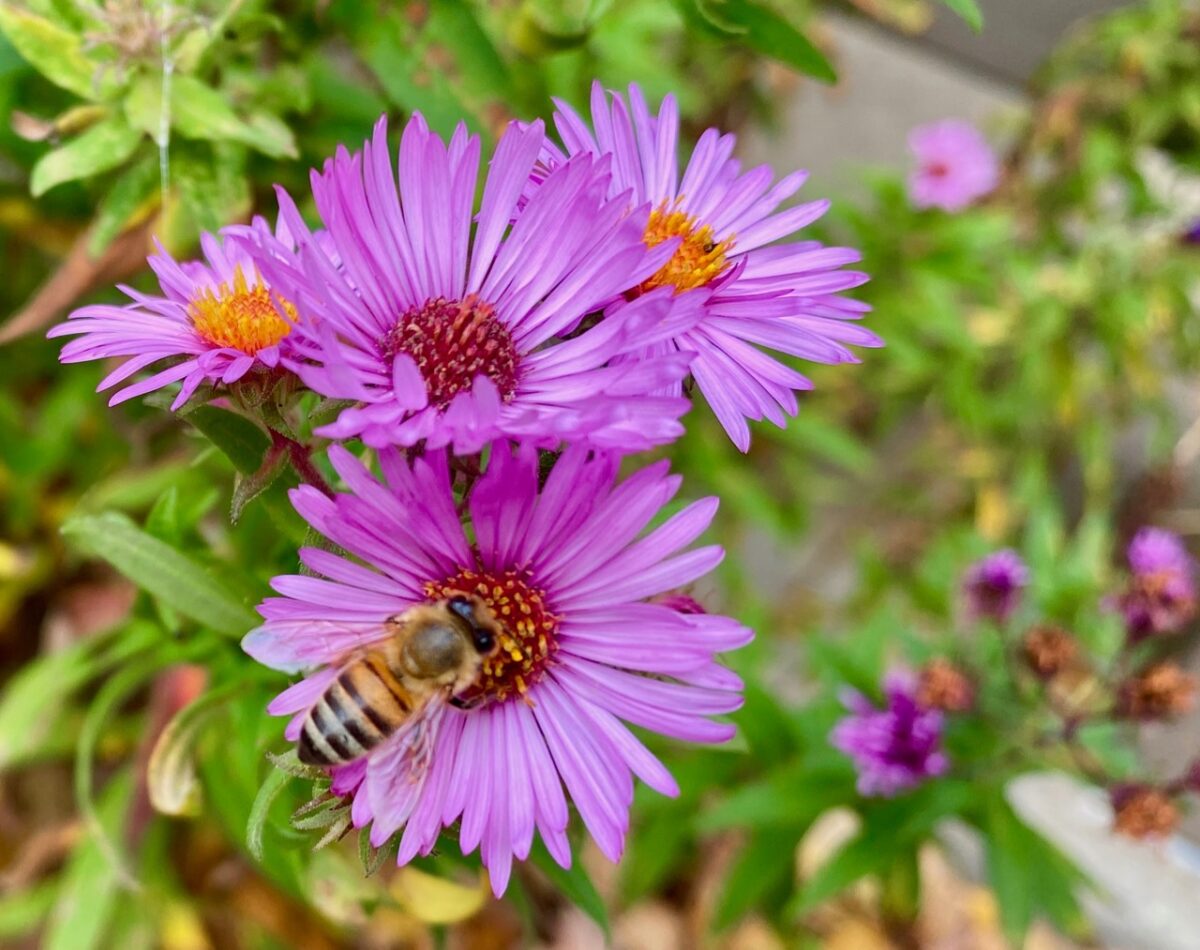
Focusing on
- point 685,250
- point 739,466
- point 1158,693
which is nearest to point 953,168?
point 739,466

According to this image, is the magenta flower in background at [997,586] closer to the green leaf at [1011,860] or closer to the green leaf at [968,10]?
the green leaf at [1011,860]

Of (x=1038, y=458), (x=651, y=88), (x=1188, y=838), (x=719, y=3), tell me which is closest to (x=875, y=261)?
(x=651, y=88)

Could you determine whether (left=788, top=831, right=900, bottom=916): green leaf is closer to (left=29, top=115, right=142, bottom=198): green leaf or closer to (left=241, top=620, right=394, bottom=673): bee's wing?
(left=241, top=620, right=394, bottom=673): bee's wing

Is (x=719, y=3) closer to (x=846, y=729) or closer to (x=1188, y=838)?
(x=846, y=729)

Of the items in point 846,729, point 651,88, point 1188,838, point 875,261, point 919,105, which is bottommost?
point 1188,838

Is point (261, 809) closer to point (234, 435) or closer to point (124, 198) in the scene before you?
point (234, 435)

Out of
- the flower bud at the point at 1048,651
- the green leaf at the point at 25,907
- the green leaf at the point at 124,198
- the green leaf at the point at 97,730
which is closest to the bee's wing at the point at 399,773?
the green leaf at the point at 97,730
